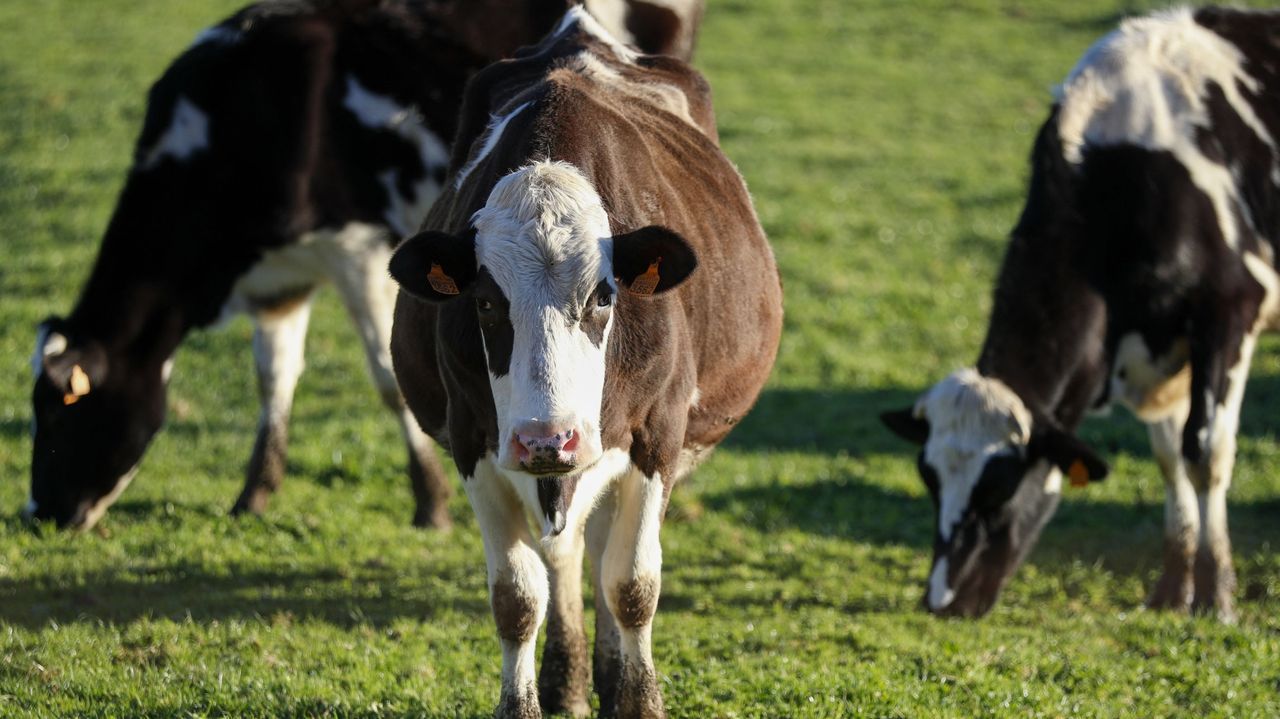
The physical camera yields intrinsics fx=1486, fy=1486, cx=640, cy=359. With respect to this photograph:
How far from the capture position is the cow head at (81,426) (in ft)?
29.5

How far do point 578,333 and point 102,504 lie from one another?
5471 mm

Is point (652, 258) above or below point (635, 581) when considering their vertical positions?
above

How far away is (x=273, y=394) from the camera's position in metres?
10.2

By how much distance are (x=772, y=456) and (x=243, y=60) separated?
485 cm

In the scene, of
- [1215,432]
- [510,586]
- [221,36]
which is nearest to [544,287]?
[510,586]

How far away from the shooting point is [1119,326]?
8.59 meters

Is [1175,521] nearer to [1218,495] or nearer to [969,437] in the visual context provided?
[1218,495]

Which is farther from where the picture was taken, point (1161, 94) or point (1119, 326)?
point (1161, 94)

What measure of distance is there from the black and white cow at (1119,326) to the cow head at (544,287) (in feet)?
12.9

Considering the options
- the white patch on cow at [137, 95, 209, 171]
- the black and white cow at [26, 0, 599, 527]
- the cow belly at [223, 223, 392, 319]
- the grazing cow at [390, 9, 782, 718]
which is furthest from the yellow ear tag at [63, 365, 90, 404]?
the grazing cow at [390, 9, 782, 718]

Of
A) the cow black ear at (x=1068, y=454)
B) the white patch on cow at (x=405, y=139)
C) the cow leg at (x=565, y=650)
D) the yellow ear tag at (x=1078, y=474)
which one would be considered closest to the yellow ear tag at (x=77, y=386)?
the white patch on cow at (x=405, y=139)

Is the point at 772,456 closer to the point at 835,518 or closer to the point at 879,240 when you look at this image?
the point at 835,518

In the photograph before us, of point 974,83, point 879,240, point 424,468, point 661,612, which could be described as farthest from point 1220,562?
point 974,83

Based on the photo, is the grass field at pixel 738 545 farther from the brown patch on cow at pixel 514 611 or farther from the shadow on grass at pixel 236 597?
the brown patch on cow at pixel 514 611
